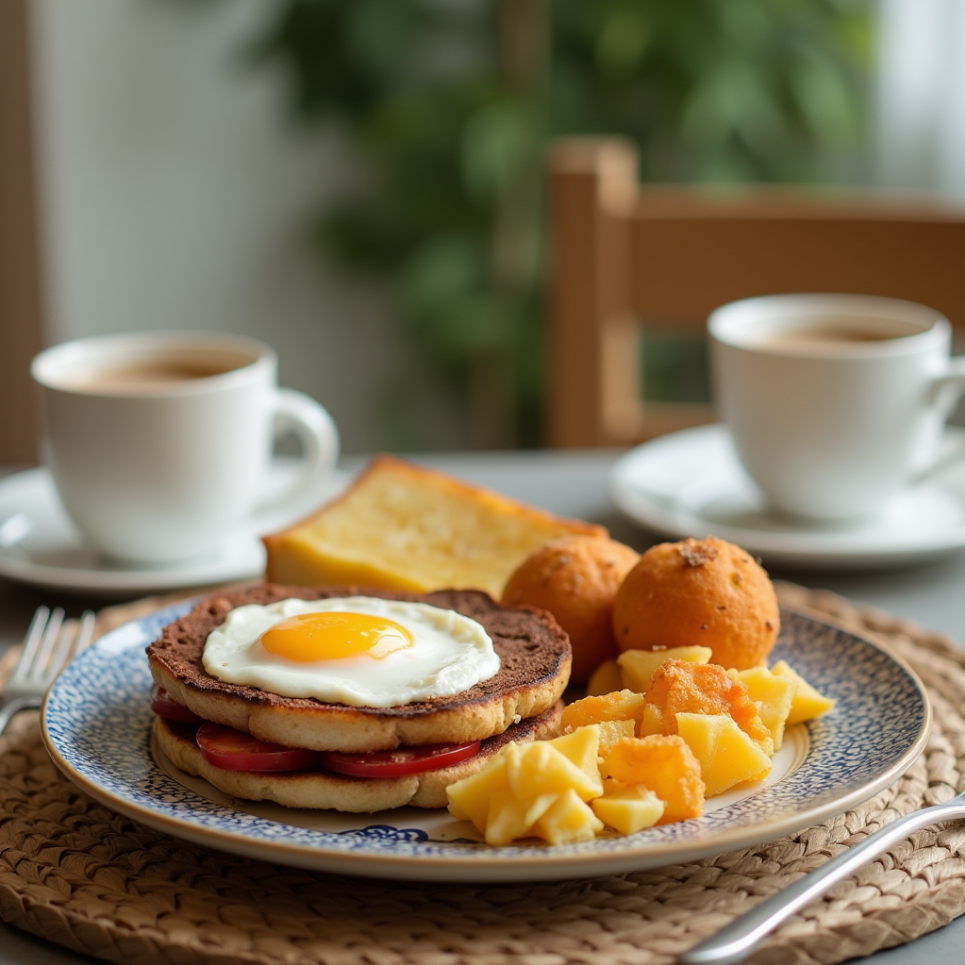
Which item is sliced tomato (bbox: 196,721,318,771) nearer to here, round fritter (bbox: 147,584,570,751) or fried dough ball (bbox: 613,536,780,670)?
round fritter (bbox: 147,584,570,751)

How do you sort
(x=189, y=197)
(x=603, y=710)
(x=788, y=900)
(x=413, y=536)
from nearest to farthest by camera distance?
1. (x=788, y=900)
2. (x=603, y=710)
3. (x=413, y=536)
4. (x=189, y=197)

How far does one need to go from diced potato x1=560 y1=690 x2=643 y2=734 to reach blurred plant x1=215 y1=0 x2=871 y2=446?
310cm

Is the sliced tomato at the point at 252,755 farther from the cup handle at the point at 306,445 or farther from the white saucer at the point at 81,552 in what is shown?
the cup handle at the point at 306,445

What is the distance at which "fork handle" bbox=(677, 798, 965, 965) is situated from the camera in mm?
825

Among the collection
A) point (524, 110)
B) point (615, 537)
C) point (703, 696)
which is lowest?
point (615, 537)

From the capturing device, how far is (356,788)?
102 centimetres

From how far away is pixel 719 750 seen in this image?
1048 millimetres

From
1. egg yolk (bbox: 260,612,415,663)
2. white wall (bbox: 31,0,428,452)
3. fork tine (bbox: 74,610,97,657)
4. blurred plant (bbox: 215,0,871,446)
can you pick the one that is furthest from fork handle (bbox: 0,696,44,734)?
white wall (bbox: 31,0,428,452)

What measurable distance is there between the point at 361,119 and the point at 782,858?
3713mm

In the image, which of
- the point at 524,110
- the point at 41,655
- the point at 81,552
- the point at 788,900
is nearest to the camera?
the point at 788,900

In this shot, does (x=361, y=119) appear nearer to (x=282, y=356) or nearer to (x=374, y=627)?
(x=282, y=356)

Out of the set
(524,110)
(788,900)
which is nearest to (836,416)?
(788,900)

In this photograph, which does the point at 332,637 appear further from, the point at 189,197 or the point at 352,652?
the point at 189,197

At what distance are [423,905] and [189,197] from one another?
170 inches
